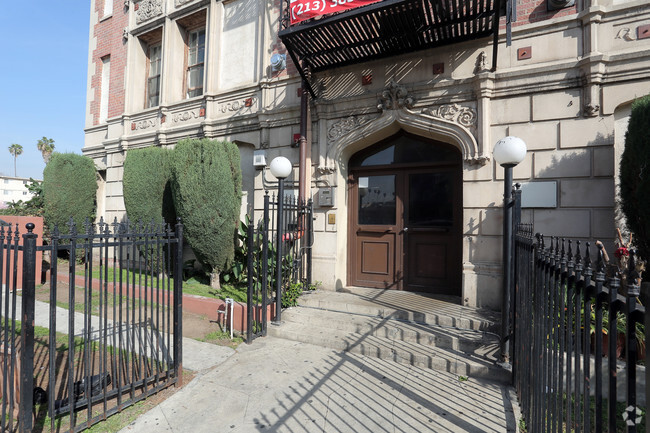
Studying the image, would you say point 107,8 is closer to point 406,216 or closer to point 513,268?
point 406,216

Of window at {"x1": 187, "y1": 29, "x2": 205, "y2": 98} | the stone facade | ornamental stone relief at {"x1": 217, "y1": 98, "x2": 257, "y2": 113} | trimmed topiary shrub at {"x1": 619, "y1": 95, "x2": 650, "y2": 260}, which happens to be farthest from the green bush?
trimmed topiary shrub at {"x1": 619, "y1": 95, "x2": 650, "y2": 260}

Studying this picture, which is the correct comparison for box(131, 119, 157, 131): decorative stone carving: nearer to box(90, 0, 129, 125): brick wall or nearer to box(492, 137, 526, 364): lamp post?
box(90, 0, 129, 125): brick wall

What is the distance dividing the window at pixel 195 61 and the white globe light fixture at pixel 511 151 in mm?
8064

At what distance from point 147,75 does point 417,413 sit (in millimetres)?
11552

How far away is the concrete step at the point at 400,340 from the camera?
4023 mm

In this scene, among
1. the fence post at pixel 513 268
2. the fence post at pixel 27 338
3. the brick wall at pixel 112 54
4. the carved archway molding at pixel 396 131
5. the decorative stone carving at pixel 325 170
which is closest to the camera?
the fence post at pixel 27 338

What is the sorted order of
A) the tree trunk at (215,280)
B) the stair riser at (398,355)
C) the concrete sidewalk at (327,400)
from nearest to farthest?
the concrete sidewalk at (327,400) → the stair riser at (398,355) → the tree trunk at (215,280)

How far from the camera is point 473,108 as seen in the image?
5.70 metres

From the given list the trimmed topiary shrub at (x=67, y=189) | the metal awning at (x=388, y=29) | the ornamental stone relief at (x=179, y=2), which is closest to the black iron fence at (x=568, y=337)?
the metal awning at (x=388, y=29)

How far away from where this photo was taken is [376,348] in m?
4.42

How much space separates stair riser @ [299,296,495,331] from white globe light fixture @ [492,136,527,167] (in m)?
2.22

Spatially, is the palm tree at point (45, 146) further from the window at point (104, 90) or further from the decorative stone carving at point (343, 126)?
the decorative stone carving at point (343, 126)

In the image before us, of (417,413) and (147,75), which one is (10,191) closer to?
(147,75)

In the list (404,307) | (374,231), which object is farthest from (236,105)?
(404,307)
